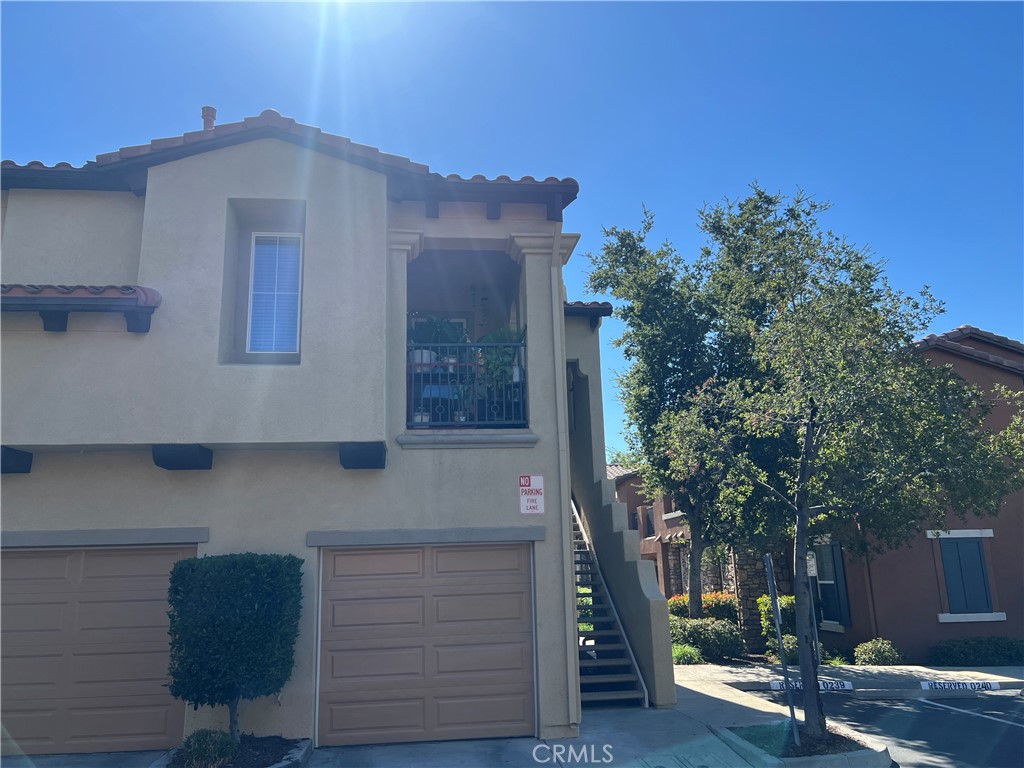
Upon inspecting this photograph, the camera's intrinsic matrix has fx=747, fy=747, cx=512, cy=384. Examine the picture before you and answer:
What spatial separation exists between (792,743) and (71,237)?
1024cm

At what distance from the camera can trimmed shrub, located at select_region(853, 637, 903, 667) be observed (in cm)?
1466

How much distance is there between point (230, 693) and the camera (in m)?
7.14

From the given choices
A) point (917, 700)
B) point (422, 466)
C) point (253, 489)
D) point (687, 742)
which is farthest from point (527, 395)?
point (917, 700)

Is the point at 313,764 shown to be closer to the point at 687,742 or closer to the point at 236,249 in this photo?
the point at 687,742

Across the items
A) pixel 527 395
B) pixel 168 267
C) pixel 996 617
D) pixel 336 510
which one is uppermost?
pixel 168 267

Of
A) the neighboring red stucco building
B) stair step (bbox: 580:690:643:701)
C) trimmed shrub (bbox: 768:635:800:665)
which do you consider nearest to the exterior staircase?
stair step (bbox: 580:690:643:701)

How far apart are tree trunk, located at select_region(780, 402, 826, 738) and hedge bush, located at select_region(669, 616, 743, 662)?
23.0 ft

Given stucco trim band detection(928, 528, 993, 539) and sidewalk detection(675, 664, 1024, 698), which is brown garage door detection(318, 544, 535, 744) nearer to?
sidewalk detection(675, 664, 1024, 698)

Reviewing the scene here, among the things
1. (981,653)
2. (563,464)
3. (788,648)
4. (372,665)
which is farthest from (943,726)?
(372,665)

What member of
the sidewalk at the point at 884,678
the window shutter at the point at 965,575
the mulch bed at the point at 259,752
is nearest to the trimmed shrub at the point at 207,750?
the mulch bed at the point at 259,752

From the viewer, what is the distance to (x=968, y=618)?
15.3m

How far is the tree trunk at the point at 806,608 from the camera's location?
812 cm

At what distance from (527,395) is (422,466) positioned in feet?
5.07

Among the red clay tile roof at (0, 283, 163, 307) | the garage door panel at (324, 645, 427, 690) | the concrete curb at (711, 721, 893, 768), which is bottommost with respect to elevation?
the concrete curb at (711, 721, 893, 768)
